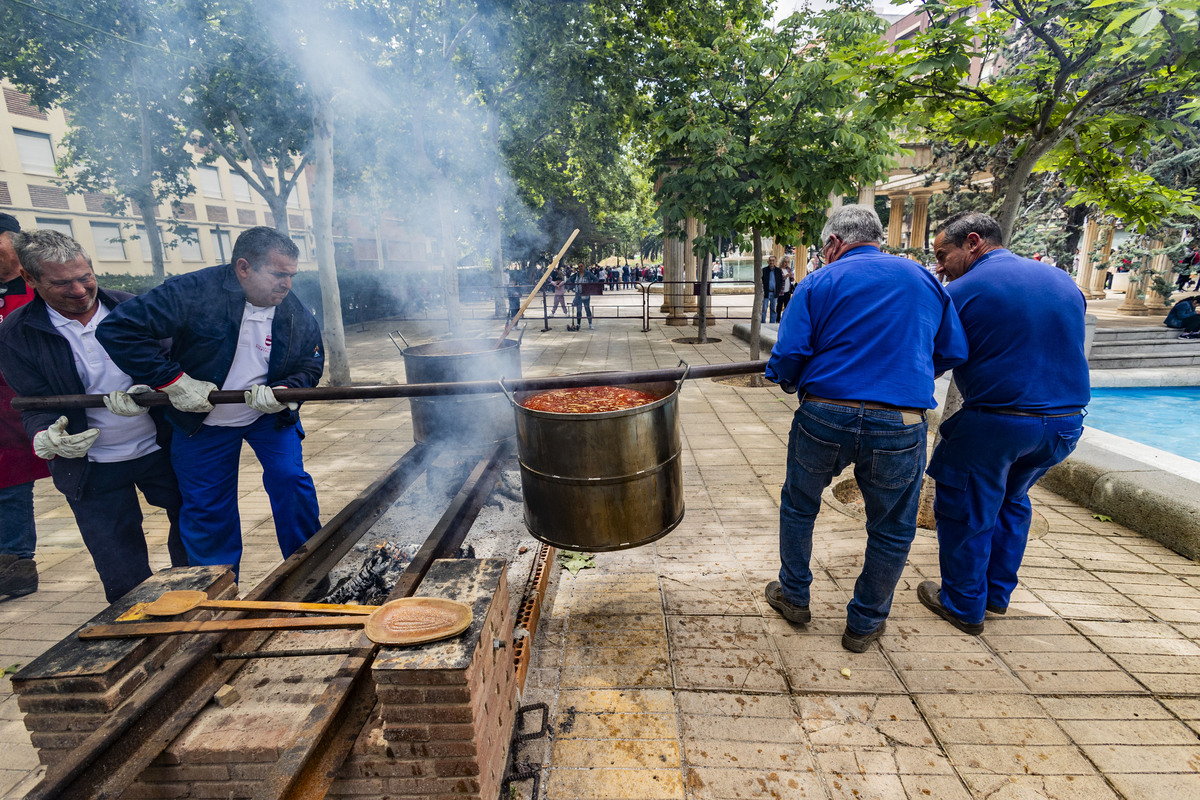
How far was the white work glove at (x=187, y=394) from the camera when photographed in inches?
107

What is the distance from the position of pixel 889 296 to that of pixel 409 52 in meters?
9.78

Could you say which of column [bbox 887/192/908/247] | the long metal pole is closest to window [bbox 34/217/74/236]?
the long metal pole

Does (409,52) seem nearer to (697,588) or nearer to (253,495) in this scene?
(253,495)

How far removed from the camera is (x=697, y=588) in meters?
3.36

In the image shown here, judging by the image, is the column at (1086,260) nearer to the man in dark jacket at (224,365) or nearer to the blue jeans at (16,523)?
the man in dark jacket at (224,365)

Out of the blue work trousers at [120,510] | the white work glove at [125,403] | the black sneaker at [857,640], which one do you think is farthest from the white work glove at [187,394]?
the black sneaker at [857,640]

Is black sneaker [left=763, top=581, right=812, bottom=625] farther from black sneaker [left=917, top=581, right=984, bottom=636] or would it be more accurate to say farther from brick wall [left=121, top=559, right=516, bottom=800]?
brick wall [left=121, top=559, right=516, bottom=800]

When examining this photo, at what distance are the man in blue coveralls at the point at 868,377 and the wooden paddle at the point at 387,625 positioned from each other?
1.80m

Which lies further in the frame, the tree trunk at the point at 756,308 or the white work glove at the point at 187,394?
the tree trunk at the point at 756,308

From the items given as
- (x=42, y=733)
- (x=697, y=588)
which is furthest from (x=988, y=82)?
(x=42, y=733)

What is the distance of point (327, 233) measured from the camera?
9242 mm

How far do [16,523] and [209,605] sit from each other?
9.32 feet

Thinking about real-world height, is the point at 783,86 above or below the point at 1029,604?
above

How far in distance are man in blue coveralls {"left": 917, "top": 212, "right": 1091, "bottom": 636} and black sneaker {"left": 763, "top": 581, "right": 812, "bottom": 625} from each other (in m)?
0.81
